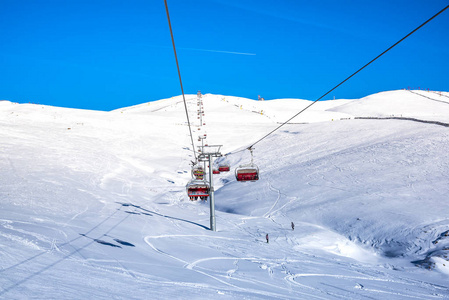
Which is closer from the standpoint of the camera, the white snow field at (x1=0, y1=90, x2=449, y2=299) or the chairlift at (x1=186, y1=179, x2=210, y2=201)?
the white snow field at (x1=0, y1=90, x2=449, y2=299)

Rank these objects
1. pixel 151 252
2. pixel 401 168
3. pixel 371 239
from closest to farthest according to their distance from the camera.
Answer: pixel 151 252 → pixel 371 239 → pixel 401 168

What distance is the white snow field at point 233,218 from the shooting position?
8.29 metres

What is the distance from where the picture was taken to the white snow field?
27.2ft

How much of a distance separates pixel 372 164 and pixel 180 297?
22.3 metres

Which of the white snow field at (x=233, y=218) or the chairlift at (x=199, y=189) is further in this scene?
the chairlift at (x=199, y=189)

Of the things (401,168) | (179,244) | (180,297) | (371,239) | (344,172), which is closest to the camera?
(180,297)

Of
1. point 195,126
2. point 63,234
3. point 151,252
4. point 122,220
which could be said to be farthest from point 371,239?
point 195,126

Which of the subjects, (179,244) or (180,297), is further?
(179,244)

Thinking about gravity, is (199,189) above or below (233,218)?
above

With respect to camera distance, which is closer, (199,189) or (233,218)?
(199,189)

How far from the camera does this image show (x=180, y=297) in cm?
695

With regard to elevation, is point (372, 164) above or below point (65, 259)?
above

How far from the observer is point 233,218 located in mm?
21891

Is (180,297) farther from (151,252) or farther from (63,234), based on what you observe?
(63,234)
